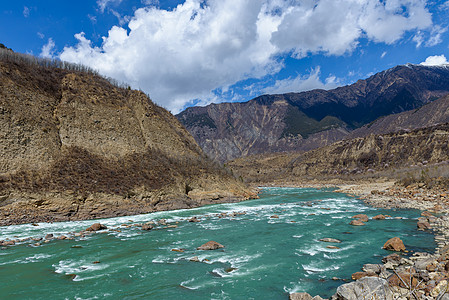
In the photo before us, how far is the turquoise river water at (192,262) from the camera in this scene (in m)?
9.25

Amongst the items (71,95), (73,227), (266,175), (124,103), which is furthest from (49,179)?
(266,175)

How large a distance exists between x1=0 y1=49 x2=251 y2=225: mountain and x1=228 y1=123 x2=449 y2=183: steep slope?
54.8m

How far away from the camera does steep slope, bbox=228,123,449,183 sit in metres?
68.9

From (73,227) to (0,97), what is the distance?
17298mm

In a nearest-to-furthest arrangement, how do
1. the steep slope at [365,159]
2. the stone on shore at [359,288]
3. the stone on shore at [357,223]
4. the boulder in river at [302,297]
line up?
the stone on shore at [359,288] → the boulder in river at [302,297] → the stone on shore at [357,223] → the steep slope at [365,159]

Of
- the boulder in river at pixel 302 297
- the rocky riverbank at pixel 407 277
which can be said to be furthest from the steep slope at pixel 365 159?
the boulder in river at pixel 302 297

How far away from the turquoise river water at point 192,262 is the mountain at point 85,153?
4214mm

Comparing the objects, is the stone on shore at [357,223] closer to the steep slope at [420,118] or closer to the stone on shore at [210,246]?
the stone on shore at [210,246]

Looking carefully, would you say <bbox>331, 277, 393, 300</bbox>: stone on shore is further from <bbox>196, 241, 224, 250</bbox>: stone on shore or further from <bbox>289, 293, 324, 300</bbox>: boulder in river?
<bbox>196, 241, 224, 250</bbox>: stone on shore

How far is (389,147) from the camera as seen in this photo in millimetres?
81312

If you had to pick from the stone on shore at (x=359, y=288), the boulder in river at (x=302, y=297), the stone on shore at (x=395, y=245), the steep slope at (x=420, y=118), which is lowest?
the stone on shore at (x=395, y=245)

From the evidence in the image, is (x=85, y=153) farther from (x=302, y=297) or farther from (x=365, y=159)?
(x=365, y=159)

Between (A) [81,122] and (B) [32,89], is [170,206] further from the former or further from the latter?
(B) [32,89]

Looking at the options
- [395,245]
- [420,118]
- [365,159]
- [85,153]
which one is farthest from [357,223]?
[420,118]
